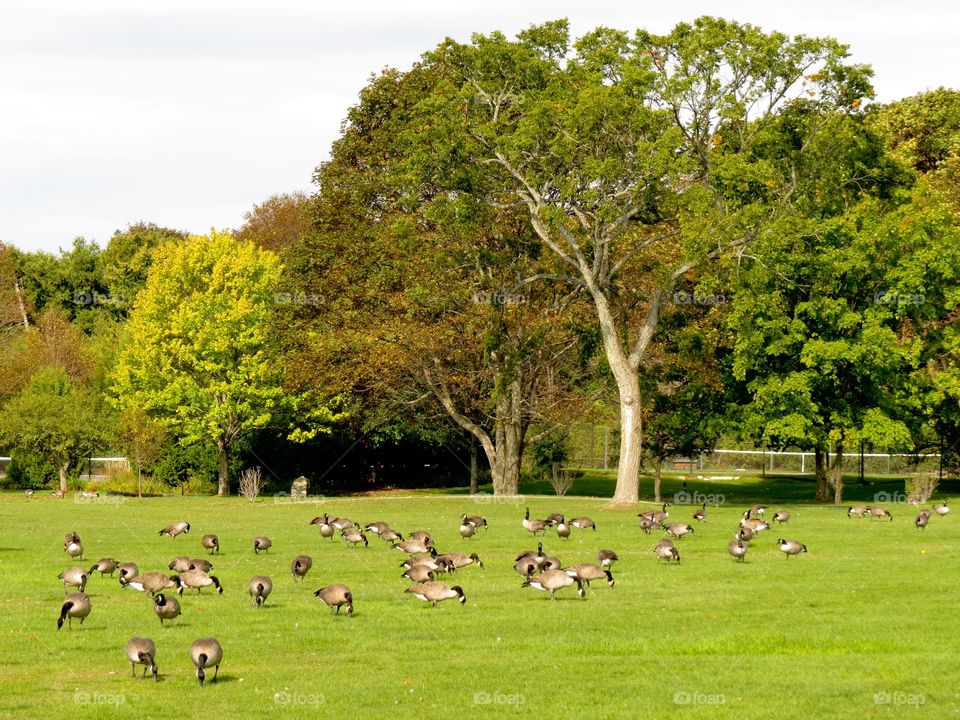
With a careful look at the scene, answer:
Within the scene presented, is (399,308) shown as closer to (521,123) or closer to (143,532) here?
(521,123)

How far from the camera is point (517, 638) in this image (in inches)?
906

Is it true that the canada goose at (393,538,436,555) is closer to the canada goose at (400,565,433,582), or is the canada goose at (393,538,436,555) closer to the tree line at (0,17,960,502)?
the canada goose at (400,565,433,582)

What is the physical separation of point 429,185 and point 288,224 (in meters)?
80.1

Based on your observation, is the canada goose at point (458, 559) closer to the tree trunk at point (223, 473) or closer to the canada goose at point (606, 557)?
the canada goose at point (606, 557)

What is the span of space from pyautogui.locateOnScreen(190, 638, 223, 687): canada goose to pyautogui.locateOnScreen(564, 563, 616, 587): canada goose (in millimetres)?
10531

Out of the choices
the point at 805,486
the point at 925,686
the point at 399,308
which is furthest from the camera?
the point at 805,486

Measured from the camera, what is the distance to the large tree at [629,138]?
5684cm

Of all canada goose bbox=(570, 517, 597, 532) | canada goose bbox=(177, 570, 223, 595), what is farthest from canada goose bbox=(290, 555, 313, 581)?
canada goose bbox=(570, 517, 597, 532)

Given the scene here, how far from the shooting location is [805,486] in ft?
286

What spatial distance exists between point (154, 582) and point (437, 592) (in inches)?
234

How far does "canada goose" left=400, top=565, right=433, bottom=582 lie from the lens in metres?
28.4

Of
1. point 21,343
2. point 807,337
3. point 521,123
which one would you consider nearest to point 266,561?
point 521,123

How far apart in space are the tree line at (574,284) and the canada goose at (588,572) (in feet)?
98.0

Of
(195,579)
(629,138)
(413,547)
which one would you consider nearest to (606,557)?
(413,547)
